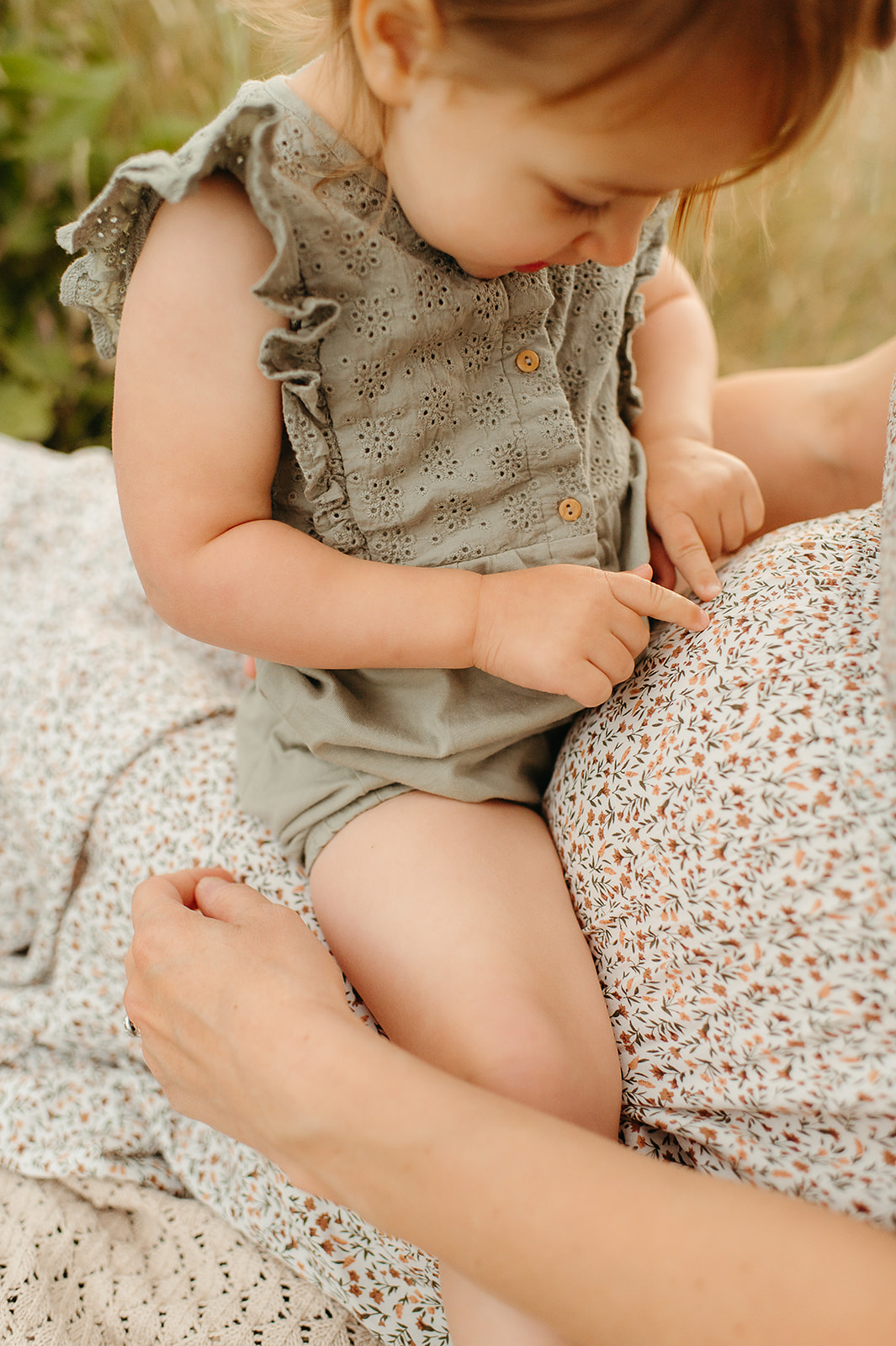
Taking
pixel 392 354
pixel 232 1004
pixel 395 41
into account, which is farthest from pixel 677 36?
pixel 232 1004

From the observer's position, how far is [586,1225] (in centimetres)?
53

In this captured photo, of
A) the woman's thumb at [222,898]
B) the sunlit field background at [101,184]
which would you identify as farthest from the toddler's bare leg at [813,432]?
the sunlit field background at [101,184]

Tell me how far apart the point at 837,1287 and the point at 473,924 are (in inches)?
14.3

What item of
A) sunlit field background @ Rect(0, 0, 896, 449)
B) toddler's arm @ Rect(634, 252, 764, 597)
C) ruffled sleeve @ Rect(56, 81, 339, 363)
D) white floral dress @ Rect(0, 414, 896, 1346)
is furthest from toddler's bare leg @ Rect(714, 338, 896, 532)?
sunlit field background @ Rect(0, 0, 896, 449)

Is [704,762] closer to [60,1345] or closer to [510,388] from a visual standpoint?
[510,388]

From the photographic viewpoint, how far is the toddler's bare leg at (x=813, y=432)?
108 cm

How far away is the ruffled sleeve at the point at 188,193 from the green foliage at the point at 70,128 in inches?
60.4

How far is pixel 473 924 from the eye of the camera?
792 mm

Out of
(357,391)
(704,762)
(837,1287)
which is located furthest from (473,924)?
(357,391)

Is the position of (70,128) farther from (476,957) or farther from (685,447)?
(476,957)

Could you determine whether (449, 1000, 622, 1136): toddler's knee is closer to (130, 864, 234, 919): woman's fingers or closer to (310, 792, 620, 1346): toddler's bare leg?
(310, 792, 620, 1346): toddler's bare leg

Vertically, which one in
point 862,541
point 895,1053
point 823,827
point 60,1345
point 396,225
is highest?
point 396,225

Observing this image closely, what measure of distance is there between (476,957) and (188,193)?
64cm

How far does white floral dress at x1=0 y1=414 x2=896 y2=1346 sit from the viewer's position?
24.7 inches
